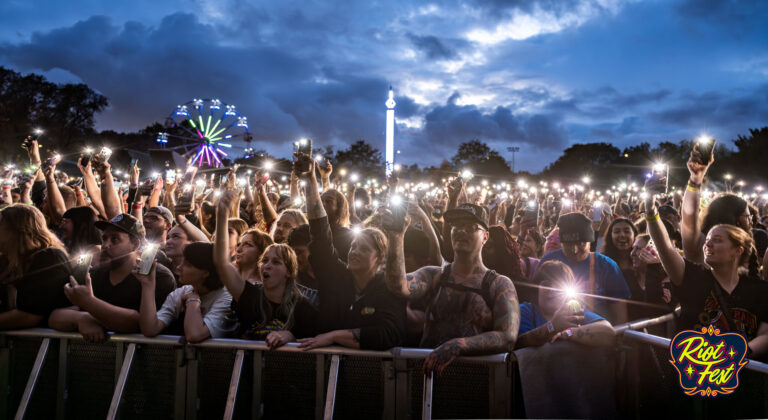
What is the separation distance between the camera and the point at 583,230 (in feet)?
15.6

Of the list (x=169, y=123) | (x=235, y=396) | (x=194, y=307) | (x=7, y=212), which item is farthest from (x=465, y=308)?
(x=169, y=123)

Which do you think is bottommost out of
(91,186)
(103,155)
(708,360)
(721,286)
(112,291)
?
(708,360)

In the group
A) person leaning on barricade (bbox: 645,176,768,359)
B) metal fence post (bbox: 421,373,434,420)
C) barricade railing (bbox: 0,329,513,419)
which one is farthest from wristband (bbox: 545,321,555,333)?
person leaning on barricade (bbox: 645,176,768,359)

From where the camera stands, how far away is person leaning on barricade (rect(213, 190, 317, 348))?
3711 mm

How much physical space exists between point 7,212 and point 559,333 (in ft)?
14.3

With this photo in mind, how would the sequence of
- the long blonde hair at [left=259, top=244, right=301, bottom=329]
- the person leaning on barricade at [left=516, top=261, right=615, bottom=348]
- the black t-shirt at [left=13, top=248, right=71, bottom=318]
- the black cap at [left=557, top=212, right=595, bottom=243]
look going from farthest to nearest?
the black cap at [left=557, top=212, right=595, bottom=243] → the long blonde hair at [left=259, top=244, right=301, bottom=329] → the black t-shirt at [left=13, top=248, right=71, bottom=318] → the person leaning on barricade at [left=516, top=261, right=615, bottom=348]

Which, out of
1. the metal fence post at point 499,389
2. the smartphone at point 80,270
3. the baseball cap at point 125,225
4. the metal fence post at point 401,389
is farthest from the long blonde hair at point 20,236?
the metal fence post at point 499,389

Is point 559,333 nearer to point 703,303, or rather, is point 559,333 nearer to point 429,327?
point 429,327

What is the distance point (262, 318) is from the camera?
148 inches

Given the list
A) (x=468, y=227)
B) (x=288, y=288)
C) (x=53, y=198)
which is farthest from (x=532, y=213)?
(x=53, y=198)

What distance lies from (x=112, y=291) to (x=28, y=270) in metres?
0.64

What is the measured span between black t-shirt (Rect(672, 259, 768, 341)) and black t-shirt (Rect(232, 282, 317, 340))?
2.86 metres

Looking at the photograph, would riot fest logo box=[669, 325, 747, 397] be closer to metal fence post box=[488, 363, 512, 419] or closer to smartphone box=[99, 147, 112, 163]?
metal fence post box=[488, 363, 512, 419]

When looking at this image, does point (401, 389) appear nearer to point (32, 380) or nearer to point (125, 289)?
point (125, 289)
